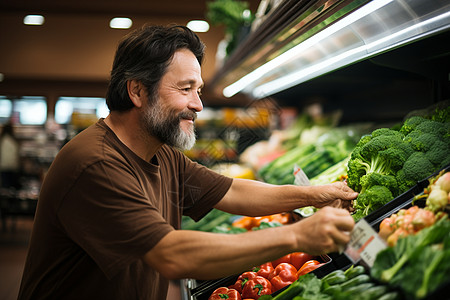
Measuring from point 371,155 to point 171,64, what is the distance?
93cm

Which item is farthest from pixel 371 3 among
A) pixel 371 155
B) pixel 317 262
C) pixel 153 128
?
pixel 317 262

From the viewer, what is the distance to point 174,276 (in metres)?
1.34

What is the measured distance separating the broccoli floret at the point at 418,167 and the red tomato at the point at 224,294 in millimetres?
900

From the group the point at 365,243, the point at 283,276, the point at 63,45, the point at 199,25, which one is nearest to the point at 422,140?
the point at 365,243

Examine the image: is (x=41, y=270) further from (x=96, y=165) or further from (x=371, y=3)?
(x=371, y=3)

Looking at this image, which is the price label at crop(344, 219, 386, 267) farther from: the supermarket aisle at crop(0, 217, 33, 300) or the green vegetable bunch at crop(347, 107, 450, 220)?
the supermarket aisle at crop(0, 217, 33, 300)

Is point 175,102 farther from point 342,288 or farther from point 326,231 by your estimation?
point 342,288

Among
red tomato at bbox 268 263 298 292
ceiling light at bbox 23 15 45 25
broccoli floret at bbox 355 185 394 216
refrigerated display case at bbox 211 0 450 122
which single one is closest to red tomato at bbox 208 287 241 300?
red tomato at bbox 268 263 298 292

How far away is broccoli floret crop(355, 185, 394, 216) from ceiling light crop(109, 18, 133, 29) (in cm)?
954

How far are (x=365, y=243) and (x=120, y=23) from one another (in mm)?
10056

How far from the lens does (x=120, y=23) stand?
1025 cm

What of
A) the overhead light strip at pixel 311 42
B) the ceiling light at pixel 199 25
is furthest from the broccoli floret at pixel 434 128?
the ceiling light at pixel 199 25

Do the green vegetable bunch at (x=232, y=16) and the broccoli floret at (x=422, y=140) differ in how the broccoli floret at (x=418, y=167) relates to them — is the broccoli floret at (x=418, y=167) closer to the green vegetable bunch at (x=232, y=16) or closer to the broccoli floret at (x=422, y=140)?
the broccoli floret at (x=422, y=140)

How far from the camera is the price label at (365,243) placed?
1.20 metres
